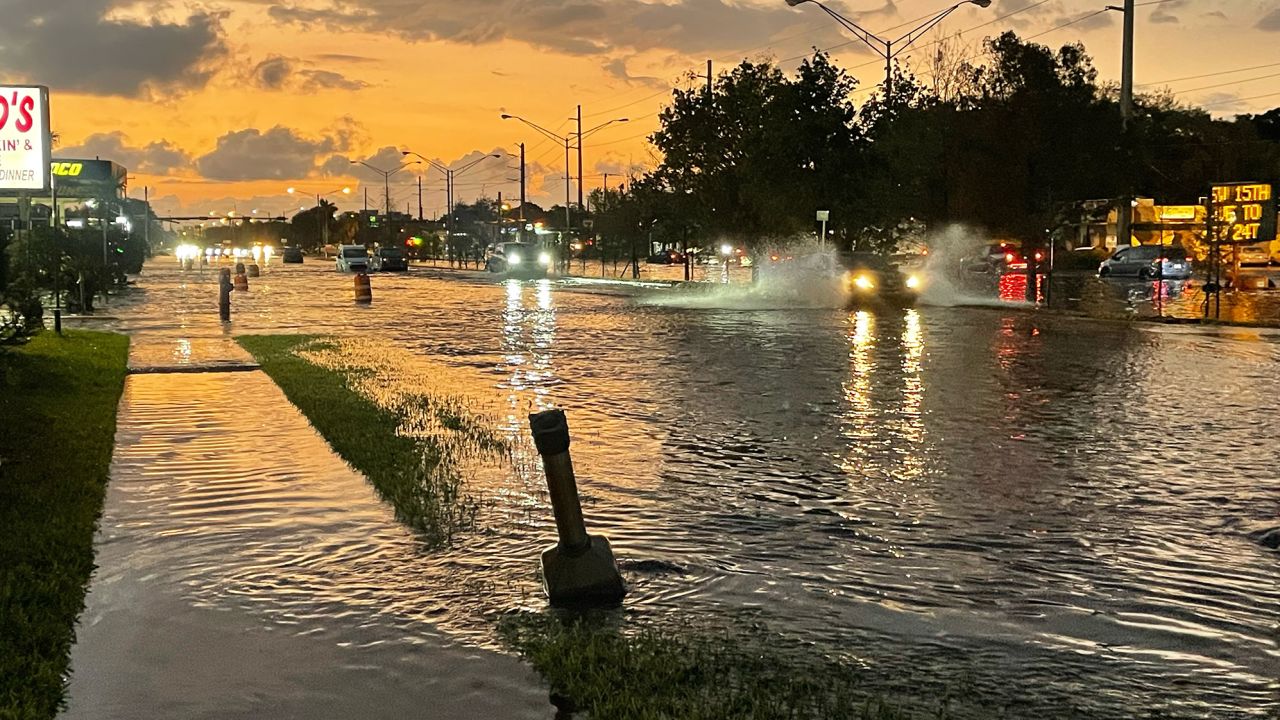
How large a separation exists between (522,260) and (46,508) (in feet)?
219

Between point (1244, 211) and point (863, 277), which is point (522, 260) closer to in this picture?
point (863, 277)

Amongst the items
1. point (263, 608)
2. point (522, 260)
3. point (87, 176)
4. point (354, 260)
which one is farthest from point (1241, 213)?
point (87, 176)

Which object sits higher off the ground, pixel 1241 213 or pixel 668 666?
pixel 1241 213

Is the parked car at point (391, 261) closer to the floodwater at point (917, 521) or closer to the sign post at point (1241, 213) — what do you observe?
the sign post at point (1241, 213)

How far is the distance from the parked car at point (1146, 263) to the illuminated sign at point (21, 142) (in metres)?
47.5

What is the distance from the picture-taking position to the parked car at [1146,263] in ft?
202

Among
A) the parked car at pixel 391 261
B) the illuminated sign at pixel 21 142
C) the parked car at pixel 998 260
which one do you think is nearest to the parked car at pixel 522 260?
the parked car at pixel 391 261

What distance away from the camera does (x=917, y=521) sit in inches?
373

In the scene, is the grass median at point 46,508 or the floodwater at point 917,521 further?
the floodwater at point 917,521

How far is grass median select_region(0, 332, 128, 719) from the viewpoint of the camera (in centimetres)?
605

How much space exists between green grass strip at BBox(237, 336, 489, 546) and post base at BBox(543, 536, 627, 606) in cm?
149

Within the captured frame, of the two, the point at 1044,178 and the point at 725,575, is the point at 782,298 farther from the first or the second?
the point at 725,575

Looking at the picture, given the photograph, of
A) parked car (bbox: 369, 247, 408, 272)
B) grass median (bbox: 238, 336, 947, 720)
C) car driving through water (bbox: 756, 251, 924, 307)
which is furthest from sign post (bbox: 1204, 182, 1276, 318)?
parked car (bbox: 369, 247, 408, 272)

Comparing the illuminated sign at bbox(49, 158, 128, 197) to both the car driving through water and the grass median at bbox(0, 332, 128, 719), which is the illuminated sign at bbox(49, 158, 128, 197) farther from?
the grass median at bbox(0, 332, 128, 719)
